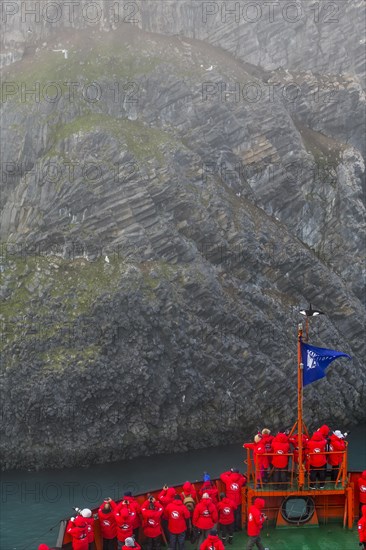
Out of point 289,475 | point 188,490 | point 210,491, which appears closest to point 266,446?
point 289,475

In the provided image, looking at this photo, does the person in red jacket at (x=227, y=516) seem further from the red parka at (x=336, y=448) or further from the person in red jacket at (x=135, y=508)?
the red parka at (x=336, y=448)

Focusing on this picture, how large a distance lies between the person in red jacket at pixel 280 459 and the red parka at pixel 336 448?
1.53 m

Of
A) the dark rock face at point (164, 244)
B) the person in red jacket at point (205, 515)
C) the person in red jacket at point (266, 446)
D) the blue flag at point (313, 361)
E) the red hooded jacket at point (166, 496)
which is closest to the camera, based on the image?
the person in red jacket at point (205, 515)

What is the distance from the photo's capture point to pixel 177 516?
75.6 feet

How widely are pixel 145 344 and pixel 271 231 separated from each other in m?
14.2

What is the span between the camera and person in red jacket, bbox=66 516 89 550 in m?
22.3

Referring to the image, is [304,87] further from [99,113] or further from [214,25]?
[99,113]

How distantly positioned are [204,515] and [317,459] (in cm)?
473

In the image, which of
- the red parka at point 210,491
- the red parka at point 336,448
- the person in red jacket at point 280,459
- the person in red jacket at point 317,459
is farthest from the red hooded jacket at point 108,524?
the red parka at point 336,448

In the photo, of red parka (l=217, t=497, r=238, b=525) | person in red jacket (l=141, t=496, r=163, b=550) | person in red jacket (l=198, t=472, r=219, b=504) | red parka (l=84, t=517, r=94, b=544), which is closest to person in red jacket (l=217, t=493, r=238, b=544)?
red parka (l=217, t=497, r=238, b=525)

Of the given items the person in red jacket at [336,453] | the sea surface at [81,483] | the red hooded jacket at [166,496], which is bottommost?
the sea surface at [81,483]

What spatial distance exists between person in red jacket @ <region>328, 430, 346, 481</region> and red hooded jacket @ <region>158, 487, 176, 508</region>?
580 cm

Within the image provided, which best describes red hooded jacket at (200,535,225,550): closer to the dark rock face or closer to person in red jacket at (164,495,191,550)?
person in red jacket at (164,495,191,550)

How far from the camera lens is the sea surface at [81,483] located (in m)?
36.6
